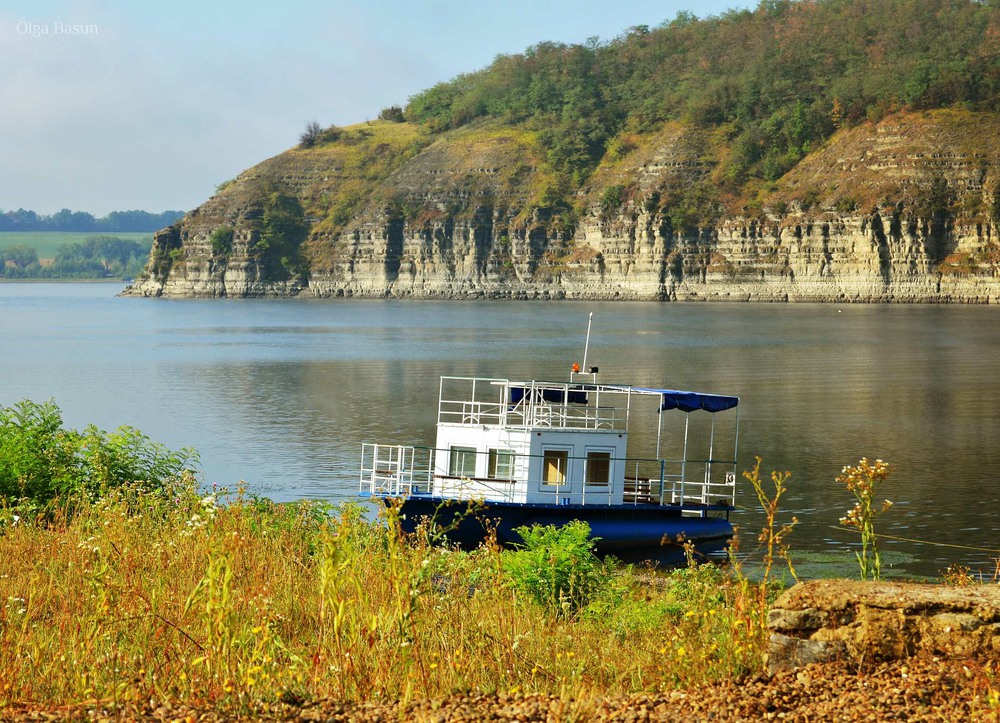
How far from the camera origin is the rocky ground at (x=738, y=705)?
7.44 m

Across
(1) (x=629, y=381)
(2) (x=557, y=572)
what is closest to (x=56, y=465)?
(2) (x=557, y=572)

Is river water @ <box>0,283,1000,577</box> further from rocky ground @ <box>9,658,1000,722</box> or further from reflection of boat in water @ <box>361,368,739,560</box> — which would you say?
rocky ground @ <box>9,658,1000,722</box>

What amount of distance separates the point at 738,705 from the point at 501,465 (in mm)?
16703

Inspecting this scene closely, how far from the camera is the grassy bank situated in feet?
26.7

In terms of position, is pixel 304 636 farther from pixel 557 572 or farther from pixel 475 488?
pixel 475 488

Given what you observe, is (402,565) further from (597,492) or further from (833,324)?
(833,324)

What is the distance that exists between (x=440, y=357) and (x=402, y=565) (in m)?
76.8

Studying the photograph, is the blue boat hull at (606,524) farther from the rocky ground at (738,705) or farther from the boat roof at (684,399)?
the rocky ground at (738,705)

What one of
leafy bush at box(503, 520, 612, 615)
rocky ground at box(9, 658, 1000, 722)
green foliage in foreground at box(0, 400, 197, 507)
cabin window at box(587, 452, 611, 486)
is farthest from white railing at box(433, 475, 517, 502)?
rocky ground at box(9, 658, 1000, 722)

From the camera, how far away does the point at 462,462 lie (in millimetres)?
24641

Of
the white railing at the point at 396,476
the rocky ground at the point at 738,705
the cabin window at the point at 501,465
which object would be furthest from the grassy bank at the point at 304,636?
the cabin window at the point at 501,465

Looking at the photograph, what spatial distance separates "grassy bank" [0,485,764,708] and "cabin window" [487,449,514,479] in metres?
11.6

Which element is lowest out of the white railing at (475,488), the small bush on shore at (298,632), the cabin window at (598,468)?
the white railing at (475,488)

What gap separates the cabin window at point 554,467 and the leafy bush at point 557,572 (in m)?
7.89
